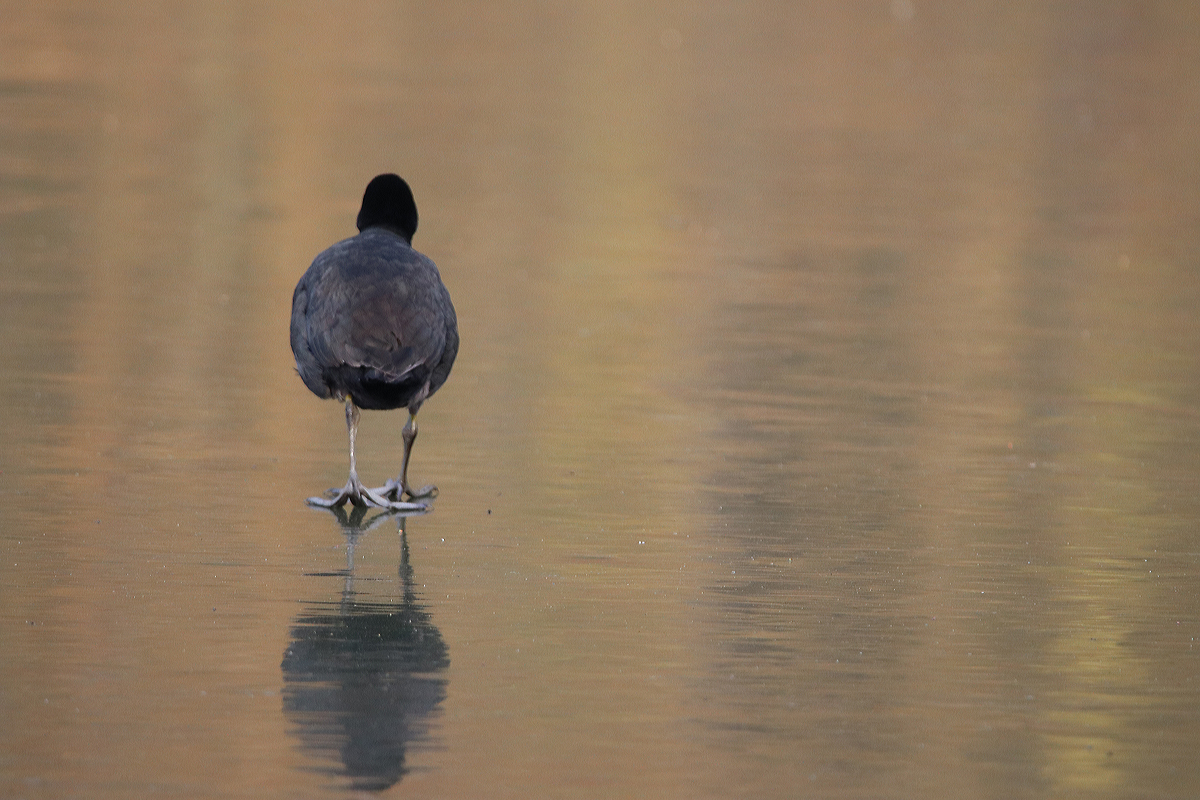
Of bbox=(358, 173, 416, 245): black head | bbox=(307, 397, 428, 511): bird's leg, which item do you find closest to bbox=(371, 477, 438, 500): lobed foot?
bbox=(307, 397, 428, 511): bird's leg

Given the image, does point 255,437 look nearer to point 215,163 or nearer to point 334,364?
point 334,364

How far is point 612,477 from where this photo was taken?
366 inches

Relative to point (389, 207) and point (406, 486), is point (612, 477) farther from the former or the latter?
point (389, 207)

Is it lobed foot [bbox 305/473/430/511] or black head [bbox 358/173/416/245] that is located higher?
black head [bbox 358/173/416/245]

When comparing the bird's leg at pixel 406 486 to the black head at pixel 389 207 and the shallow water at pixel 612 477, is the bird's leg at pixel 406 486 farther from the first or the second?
the black head at pixel 389 207

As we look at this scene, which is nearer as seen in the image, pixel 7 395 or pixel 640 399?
pixel 7 395

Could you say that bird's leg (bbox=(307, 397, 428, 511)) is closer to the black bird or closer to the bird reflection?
the black bird

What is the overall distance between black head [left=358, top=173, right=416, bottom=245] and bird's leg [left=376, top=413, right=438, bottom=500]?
3.64 ft

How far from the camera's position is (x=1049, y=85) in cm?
3288

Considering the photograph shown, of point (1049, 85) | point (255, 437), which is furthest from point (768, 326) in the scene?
point (1049, 85)

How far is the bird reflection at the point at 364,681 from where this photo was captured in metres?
5.54

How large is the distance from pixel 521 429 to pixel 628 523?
68.4 inches

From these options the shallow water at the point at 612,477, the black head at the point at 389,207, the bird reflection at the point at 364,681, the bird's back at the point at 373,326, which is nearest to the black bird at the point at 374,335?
the bird's back at the point at 373,326

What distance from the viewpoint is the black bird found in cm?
845
